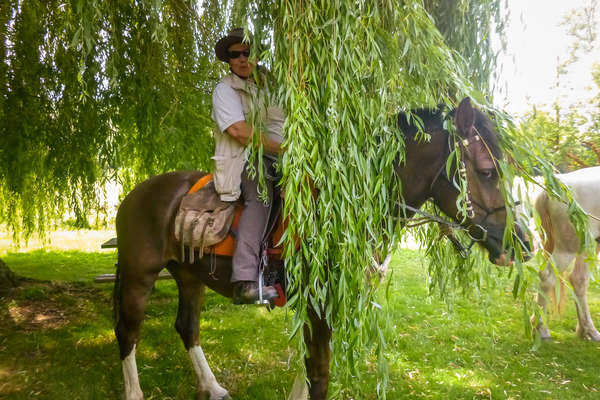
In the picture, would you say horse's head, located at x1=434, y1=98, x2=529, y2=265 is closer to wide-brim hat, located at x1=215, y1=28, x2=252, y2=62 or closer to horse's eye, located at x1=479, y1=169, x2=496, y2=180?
horse's eye, located at x1=479, y1=169, x2=496, y2=180

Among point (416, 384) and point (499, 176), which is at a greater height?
point (499, 176)

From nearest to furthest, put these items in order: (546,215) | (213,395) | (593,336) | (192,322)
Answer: (213,395)
(192,322)
(593,336)
(546,215)

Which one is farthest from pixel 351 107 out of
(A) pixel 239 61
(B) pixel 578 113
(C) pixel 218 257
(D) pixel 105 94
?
(B) pixel 578 113

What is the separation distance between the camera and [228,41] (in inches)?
108

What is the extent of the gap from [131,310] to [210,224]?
117 cm

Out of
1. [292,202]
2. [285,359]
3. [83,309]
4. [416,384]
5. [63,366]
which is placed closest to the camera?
[292,202]

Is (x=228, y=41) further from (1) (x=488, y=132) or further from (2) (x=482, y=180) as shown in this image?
(2) (x=482, y=180)

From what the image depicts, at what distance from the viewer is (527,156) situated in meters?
2.17

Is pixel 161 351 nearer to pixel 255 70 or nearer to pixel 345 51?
pixel 255 70

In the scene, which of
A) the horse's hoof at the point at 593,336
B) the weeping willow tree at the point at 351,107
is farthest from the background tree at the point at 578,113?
the weeping willow tree at the point at 351,107

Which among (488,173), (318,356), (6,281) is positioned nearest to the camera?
(488,173)

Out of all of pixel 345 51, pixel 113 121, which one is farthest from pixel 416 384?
pixel 113 121

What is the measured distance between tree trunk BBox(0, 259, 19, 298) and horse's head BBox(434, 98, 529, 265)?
20.5 ft

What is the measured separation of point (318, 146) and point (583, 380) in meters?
3.71
